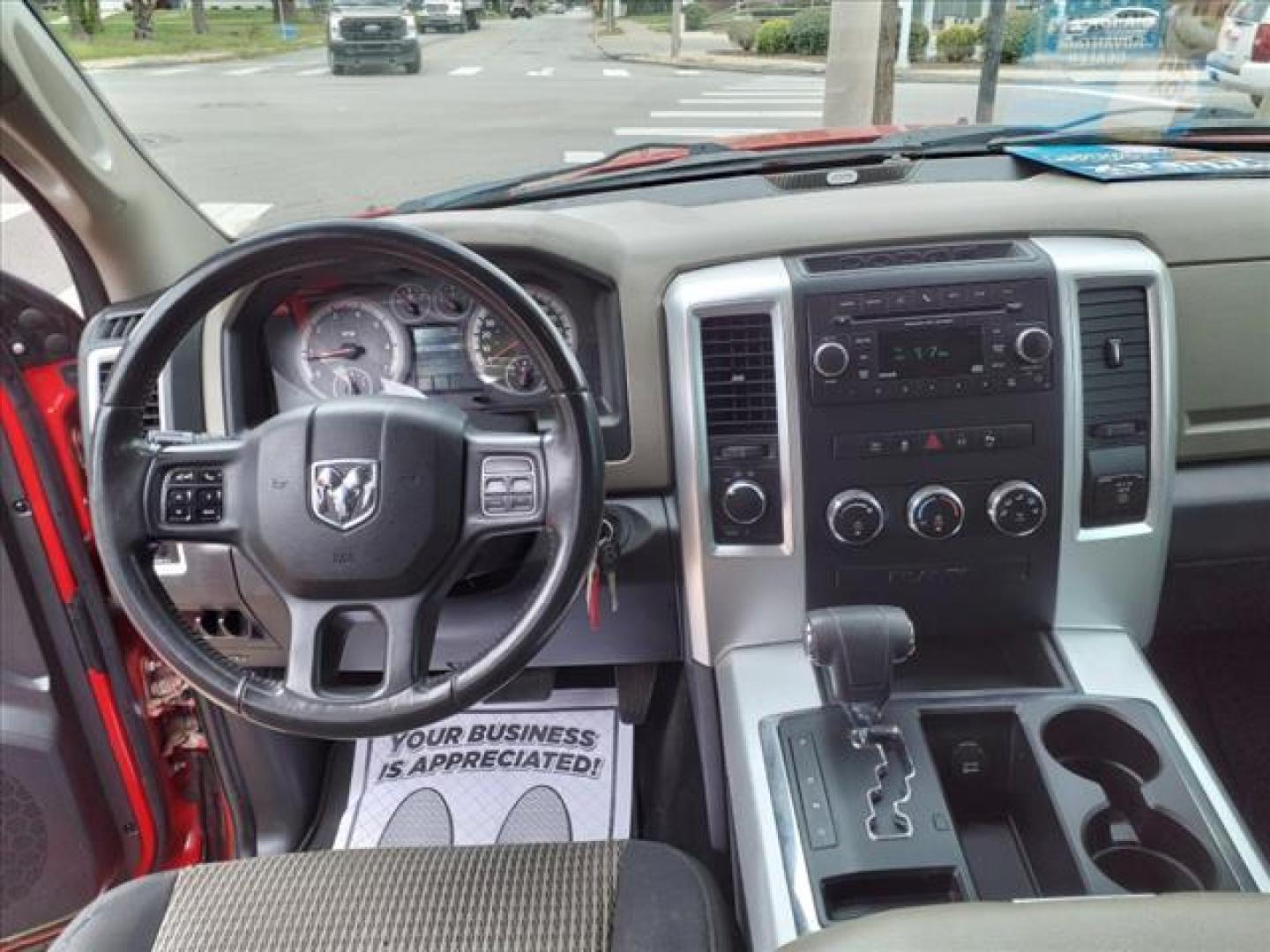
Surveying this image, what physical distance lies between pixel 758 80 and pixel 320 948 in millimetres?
1979

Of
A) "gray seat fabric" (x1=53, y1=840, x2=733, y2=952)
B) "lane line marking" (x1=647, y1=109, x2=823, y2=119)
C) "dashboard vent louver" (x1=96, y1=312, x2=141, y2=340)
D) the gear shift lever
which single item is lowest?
"gray seat fabric" (x1=53, y1=840, x2=733, y2=952)

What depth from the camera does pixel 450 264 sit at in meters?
1.24

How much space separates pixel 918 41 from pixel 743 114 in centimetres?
42

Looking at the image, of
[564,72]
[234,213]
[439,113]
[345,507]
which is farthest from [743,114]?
[345,507]

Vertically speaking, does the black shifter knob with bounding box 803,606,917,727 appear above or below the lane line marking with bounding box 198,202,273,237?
below

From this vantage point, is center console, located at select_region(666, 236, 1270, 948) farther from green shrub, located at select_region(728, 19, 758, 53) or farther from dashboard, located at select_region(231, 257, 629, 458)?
green shrub, located at select_region(728, 19, 758, 53)

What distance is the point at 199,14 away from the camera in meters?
1.83

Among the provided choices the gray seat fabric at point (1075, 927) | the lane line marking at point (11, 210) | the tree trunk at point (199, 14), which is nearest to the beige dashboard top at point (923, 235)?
the tree trunk at point (199, 14)

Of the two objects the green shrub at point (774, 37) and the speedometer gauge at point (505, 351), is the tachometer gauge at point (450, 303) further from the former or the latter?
the green shrub at point (774, 37)

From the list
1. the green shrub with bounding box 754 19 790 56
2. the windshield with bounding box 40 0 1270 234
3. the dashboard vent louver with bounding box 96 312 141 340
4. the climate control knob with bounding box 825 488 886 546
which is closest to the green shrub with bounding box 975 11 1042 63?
the windshield with bounding box 40 0 1270 234

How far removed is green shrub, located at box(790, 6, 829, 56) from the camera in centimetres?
206

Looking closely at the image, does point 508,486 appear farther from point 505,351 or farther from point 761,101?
point 761,101

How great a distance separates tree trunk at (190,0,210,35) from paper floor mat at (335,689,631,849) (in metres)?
1.30

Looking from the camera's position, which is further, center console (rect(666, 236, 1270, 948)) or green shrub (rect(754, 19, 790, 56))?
green shrub (rect(754, 19, 790, 56))
